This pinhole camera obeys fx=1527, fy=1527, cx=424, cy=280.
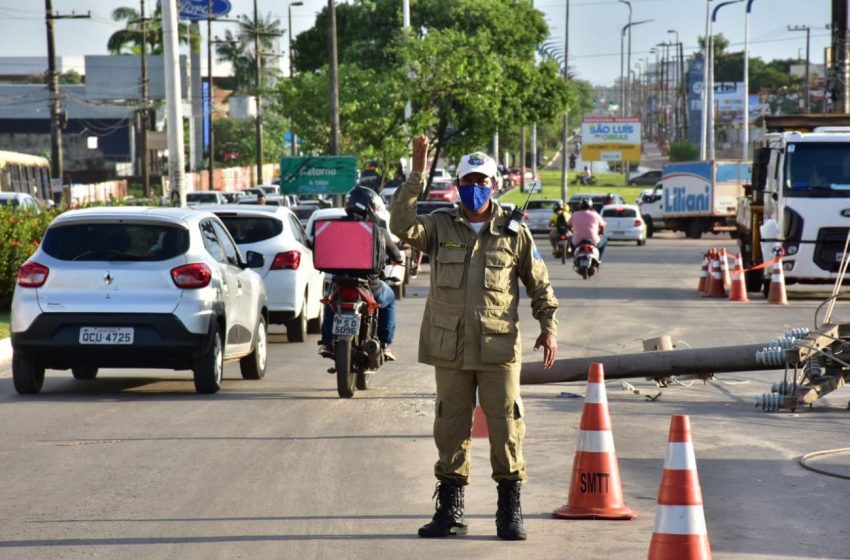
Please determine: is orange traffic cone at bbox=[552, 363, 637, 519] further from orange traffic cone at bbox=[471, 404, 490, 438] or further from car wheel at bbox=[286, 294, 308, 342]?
car wheel at bbox=[286, 294, 308, 342]

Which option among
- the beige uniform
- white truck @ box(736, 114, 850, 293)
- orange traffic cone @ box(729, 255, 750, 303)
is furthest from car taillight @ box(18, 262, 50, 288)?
orange traffic cone @ box(729, 255, 750, 303)

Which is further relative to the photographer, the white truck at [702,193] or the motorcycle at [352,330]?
the white truck at [702,193]

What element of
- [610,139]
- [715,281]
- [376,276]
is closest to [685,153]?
[610,139]

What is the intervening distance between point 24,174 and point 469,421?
56828mm

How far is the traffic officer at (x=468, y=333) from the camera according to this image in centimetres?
758

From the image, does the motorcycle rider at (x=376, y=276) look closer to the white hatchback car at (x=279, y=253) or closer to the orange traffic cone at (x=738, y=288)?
the white hatchback car at (x=279, y=253)

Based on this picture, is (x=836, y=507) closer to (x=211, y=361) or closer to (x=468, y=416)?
(x=468, y=416)

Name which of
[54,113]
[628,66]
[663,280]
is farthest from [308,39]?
[628,66]

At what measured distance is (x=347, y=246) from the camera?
12.9 meters

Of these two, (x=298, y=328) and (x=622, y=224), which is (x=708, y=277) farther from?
(x=622, y=224)

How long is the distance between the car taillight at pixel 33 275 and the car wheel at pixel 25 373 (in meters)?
0.61

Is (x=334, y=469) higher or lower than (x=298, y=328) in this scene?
higher

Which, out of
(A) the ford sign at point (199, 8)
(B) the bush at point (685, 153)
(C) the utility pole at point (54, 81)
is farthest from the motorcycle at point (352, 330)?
(B) the bush at point (685, 153)

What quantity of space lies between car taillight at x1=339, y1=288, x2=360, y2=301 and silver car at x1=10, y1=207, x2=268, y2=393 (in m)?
1.12
